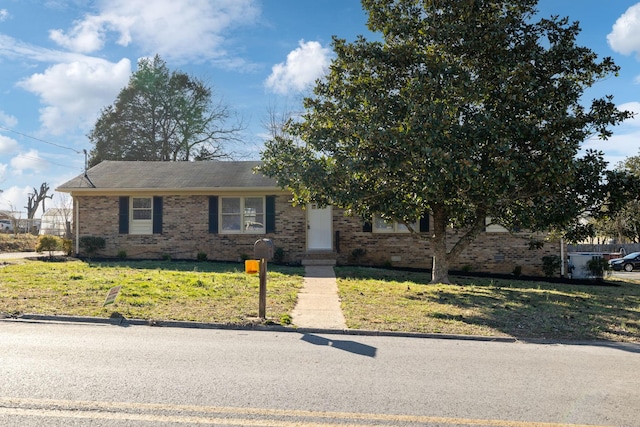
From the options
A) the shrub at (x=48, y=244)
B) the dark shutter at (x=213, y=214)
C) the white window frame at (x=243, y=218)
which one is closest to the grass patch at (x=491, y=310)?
the white window frame at (x=243, y=218)

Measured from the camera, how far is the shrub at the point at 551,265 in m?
17.2

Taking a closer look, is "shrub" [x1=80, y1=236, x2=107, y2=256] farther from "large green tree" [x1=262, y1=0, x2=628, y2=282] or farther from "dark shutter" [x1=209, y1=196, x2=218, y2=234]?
"large green tree" [x1=262, y1=0, x2=628, y2=282]

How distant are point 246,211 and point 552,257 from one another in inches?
442

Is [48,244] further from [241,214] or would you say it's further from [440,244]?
[440,244]

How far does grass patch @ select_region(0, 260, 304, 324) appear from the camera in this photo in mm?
8391

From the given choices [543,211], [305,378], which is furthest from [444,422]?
[543,211]

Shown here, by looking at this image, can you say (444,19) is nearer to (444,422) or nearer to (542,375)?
(542,375)

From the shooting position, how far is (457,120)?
11094mm

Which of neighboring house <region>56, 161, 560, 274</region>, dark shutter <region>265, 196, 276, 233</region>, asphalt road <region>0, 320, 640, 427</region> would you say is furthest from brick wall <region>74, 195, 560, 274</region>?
asphalt road <region>0, 320, 640, 427</region>

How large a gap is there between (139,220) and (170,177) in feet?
6.97

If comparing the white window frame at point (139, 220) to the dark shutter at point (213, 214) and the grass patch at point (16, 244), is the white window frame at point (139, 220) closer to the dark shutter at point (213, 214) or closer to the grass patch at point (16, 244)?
the dark shutter at point (213, 214)

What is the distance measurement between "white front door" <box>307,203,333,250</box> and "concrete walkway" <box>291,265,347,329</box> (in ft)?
12.3

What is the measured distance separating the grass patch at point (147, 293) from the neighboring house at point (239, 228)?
12.6ft

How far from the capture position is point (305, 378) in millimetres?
5070
